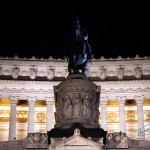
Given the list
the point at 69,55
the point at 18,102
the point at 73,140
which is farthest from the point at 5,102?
the point at 73,140

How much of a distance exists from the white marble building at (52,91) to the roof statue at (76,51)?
4604 centimetres

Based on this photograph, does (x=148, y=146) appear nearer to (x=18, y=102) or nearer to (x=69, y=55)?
(x=69, y=55)

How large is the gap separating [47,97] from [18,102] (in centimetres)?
639

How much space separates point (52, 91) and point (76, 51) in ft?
160

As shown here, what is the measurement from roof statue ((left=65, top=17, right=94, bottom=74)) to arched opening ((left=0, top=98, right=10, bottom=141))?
5035 centimetres

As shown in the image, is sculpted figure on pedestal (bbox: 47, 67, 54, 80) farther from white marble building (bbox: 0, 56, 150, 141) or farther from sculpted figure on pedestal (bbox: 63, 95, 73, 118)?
sculpted figure on pedestal (bbox: 63, 95, 73, 118)

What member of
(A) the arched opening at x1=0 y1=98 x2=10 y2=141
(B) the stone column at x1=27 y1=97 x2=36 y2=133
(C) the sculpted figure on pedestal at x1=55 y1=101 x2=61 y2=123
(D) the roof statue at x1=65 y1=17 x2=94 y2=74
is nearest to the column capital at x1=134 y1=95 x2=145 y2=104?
(B) the stone column at x1=27 y1=97 x2=36 y2=133

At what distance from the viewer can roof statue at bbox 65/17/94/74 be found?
41.2 metres

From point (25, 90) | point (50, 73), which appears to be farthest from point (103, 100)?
point (25, 90)

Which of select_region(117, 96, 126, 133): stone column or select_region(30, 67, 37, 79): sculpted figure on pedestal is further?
select_region(30, 67, 37, 79): sculpted figure on pedestal

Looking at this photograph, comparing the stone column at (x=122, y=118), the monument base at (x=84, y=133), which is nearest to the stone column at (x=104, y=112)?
the stone column at (x=122, y=118)

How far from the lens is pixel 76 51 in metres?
41.2

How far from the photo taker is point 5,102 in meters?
90.9

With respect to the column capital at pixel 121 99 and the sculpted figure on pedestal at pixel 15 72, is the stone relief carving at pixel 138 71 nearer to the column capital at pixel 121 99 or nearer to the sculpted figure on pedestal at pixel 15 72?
the column capital at pixel 121 99
